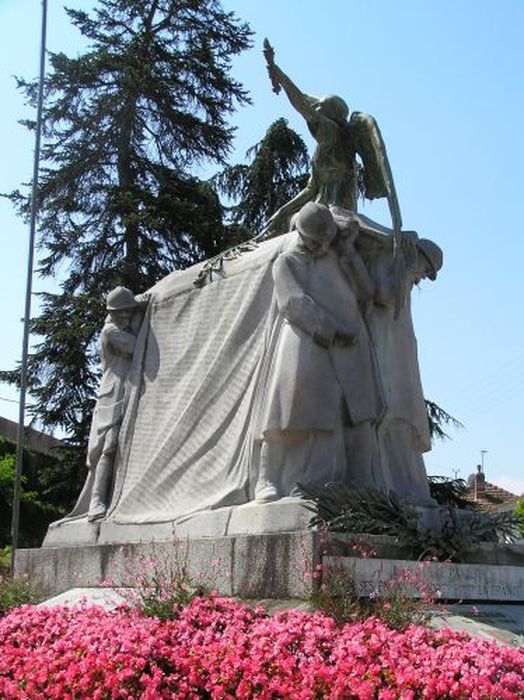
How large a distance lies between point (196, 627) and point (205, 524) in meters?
1.73

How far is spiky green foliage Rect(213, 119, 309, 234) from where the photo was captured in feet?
68.1

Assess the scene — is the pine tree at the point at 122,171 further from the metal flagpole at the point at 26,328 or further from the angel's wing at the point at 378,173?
the angel's wing at the point at 378,173

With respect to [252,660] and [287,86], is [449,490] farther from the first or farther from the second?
[252,660]

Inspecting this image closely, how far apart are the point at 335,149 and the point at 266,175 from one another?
41.4 ft

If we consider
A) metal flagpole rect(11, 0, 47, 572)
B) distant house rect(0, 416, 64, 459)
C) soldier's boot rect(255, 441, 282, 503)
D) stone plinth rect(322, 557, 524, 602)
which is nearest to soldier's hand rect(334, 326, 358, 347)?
soldier's boot rect(255, 441, 282, 503)

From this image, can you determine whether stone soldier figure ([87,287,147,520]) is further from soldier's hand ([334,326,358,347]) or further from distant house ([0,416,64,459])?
distant house ([0,416,64,459])

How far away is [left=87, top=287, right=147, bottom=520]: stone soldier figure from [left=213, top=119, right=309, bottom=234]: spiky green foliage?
37.7ft

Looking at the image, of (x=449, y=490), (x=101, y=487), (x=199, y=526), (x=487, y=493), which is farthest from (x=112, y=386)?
(x=487, y=493)

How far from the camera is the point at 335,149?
838cm

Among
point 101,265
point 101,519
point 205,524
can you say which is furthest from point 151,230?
point 205,524

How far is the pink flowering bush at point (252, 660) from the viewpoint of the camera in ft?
14.4

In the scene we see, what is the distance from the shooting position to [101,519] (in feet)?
28.1

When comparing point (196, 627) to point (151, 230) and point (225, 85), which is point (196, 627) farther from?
point (225, 85)

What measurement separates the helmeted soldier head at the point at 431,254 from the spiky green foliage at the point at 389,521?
1883 mm
